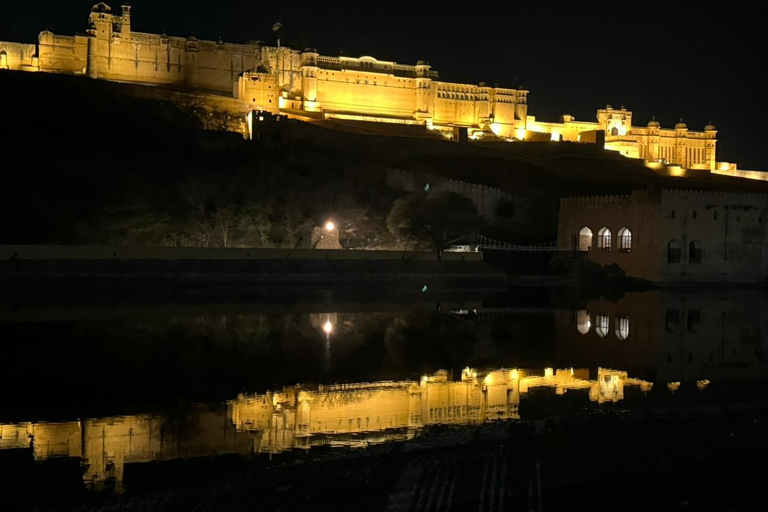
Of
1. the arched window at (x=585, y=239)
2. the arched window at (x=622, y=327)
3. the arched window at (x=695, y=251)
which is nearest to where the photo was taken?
the arched window at (x=622, y=327)

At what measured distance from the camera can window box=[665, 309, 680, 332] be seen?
64.8ft

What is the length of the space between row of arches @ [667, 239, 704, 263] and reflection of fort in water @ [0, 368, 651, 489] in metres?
22.9

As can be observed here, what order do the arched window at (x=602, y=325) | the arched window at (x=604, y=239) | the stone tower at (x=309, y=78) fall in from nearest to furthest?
1. the arched window at (x=602, y=325)
2. the arched window at (x=604, y=239)
3. the stone tower at (x=309, y=78)

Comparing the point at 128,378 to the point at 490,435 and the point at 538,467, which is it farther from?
the point at 538,467

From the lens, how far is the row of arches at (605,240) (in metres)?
35.1

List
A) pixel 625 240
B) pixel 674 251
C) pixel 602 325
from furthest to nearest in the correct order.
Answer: pixel 625 240
pixel 674 251
pixel 602 325

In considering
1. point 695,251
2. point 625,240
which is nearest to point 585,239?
point 625,240

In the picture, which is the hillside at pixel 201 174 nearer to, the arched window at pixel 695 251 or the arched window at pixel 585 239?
the arched window at pixel 585 239

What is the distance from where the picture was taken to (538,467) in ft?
24.0

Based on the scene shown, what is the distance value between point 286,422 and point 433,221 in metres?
27.3

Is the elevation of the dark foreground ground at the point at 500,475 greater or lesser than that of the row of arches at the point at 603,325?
lesser

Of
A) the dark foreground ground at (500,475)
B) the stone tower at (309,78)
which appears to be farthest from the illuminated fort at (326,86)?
the dark foreground ground at (500,475)

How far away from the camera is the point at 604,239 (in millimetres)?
36625

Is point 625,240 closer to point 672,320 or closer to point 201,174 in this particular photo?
point 672,320
